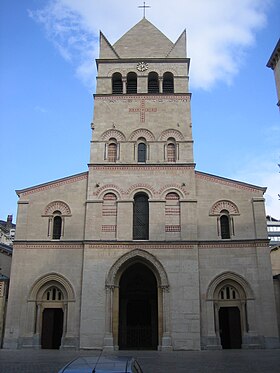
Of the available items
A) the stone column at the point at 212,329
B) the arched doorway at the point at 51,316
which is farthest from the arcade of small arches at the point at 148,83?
the stone column at the point at 212,329

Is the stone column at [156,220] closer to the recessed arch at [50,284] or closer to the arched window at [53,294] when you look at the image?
the recessed arch at [50,284]

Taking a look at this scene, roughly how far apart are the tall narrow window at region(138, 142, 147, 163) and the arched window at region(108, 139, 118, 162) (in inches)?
64.8

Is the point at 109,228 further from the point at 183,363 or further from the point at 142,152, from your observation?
the point at 183,363

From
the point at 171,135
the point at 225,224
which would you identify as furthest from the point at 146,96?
the point at 225,224

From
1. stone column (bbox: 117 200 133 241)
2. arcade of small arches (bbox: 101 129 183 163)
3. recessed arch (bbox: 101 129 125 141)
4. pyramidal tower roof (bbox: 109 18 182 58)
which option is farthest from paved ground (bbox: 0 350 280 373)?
pyramidal tower roof (bbox: 109 18 182 58)

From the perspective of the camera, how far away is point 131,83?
31109mm

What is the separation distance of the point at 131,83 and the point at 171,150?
A: 21.3ft

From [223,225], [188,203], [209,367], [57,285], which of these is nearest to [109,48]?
[188,203]

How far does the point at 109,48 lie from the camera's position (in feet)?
105

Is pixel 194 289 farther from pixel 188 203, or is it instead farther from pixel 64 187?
pixel 64 187

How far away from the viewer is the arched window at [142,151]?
93.1 ft

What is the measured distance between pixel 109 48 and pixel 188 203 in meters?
14.0

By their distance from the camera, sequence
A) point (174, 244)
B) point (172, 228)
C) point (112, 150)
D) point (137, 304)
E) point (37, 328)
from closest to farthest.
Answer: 1. point (37, 328)
2. point (174, 244)
3. point (172, 228)
4. point (112, 150)
5. point (137, 304)

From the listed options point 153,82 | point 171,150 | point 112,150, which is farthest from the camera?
point 153,82
